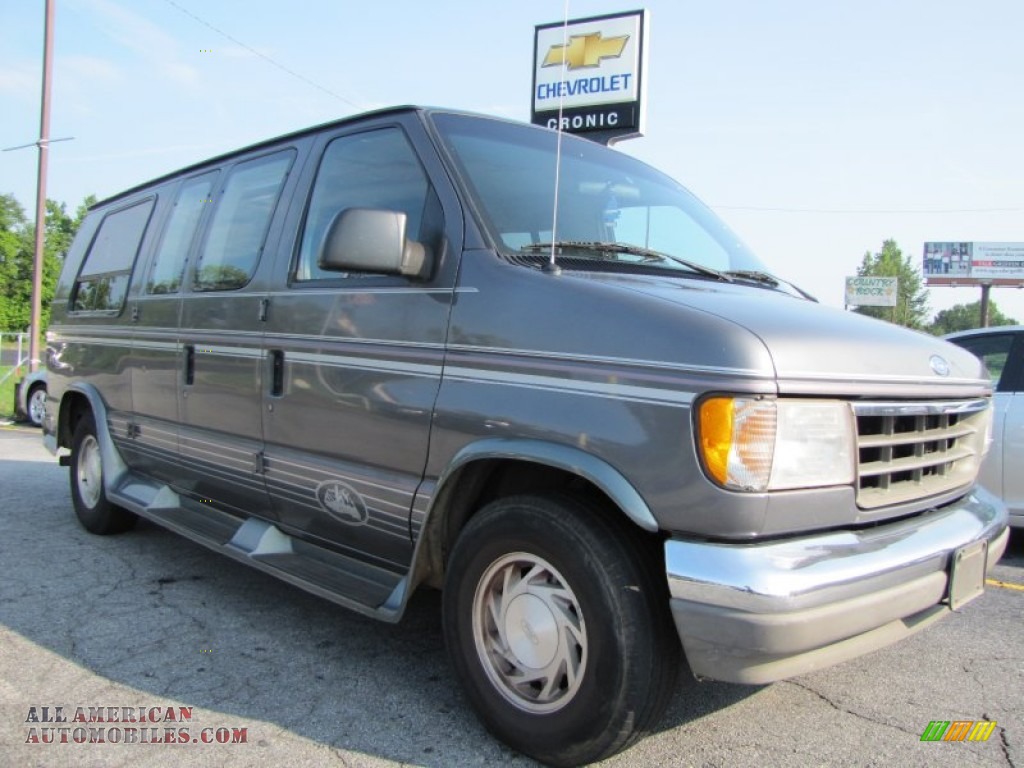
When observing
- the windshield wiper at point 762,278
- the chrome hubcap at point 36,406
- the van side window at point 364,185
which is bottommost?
the chrome hubcap at point 36,406

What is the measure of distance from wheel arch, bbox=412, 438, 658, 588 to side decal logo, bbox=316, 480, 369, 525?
0.39 m

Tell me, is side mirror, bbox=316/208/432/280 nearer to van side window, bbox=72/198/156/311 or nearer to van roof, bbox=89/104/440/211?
van roof, bbox=89/104/440/211

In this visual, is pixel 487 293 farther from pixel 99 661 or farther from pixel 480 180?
pixel 99 661

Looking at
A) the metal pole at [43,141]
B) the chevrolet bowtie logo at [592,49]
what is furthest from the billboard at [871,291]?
the metal pole at [43,141]

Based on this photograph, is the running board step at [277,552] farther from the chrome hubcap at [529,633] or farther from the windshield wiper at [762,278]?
the windshield wiper at [762,278]

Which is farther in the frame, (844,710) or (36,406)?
(36,406)

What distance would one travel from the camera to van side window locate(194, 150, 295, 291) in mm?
3861

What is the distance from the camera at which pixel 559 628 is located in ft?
8.13

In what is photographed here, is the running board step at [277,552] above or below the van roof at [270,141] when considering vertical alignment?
below

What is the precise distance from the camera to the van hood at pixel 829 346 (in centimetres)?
223

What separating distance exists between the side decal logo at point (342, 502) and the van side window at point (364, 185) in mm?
873

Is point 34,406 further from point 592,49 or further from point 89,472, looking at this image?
point 592,49

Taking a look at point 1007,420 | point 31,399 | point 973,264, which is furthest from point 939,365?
point 973,264

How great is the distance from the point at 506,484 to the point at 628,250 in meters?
1.01
